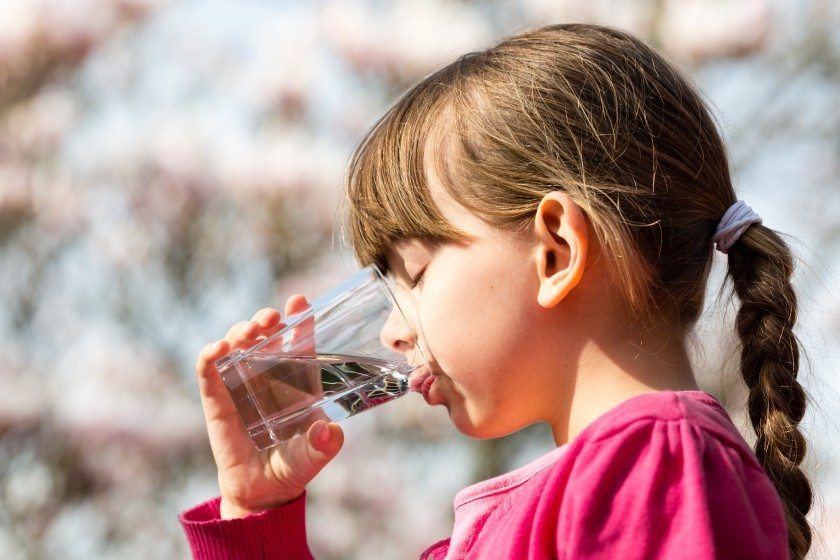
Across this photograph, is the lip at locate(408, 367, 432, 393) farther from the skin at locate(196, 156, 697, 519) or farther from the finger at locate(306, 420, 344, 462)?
the finger at locate(306, 420, 344, 462)

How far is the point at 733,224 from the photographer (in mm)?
1435

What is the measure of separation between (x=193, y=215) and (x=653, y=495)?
1925 millimetres

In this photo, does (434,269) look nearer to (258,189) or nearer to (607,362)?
(607,362)

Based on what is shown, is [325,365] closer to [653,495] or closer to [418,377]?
[418,377]

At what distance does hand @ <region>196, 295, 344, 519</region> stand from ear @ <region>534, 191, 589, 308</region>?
0.44m

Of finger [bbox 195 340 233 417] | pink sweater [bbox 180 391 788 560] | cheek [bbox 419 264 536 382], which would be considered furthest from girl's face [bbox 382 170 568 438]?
finger [bbox 195 340 233 417]

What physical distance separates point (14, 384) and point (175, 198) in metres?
0.55

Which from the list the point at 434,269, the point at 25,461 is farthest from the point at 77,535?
the point at 434,269

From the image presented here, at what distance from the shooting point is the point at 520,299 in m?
1.36

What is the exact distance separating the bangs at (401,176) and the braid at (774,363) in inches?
13.4

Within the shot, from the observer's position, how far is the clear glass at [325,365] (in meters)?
1.43

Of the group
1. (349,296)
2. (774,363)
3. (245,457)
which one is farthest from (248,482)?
(774,363)

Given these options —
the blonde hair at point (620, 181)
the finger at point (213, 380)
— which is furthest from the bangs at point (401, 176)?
the finger at point (213, 380)

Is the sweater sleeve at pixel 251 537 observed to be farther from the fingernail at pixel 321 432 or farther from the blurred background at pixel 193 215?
the blurred background at pixel 193 215
